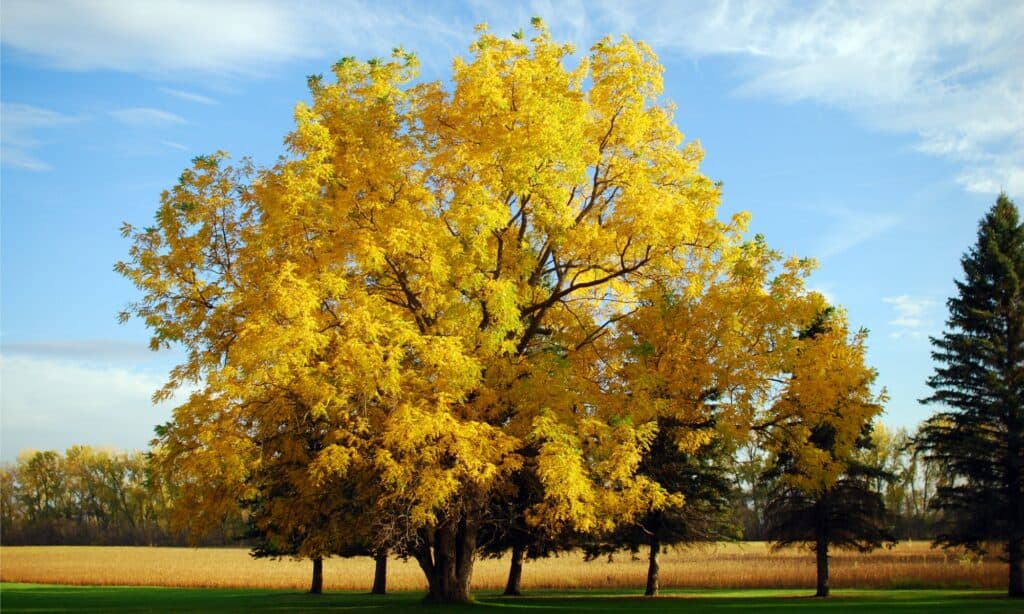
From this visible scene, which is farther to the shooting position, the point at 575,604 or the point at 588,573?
the point at 588,573

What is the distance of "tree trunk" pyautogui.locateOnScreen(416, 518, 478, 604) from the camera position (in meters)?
21.1

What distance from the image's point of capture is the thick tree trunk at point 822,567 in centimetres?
3198

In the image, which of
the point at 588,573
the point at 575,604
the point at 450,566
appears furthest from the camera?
the point at 588,573

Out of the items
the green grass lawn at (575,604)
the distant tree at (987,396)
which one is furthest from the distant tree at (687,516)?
the distant tree at (987,396)

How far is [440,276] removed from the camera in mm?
17328

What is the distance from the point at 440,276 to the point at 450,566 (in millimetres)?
8356

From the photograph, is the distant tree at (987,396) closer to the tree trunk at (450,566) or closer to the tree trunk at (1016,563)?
the tree trunk at (1016,563)

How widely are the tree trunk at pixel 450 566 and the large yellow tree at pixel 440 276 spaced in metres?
0.06

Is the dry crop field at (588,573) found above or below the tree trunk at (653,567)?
below

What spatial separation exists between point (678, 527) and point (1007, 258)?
1664 centimetres

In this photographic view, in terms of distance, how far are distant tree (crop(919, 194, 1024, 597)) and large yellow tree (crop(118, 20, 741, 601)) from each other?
18.3m

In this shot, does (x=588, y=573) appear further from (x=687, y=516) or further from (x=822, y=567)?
(x=822, y=567)

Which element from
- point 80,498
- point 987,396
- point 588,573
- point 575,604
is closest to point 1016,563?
point 987,396

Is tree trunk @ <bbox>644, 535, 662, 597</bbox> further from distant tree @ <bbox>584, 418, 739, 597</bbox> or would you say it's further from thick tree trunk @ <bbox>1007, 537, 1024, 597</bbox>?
thick tree trunk @ <bbox>1007, 537, 1024, 597</bbox>
